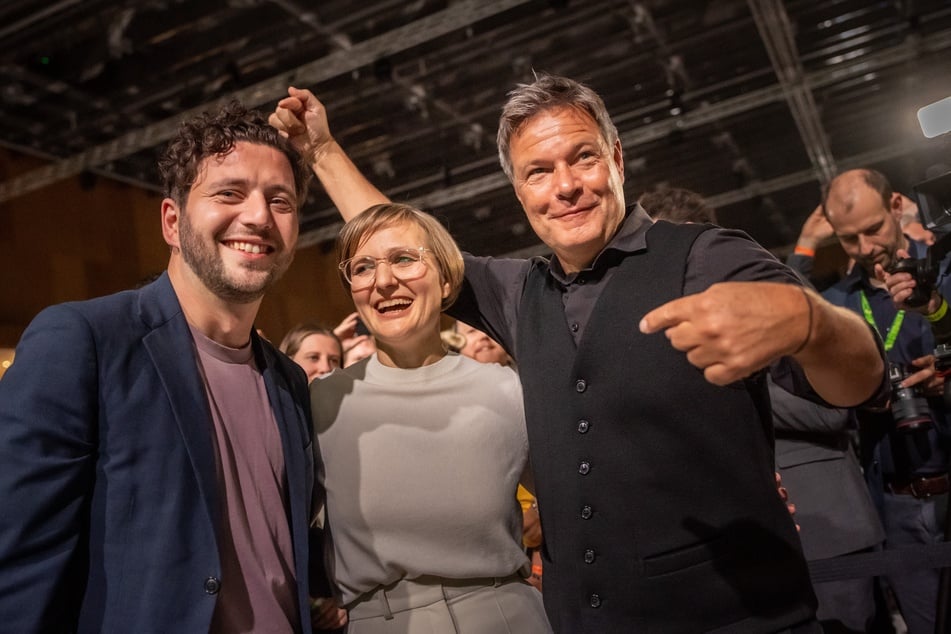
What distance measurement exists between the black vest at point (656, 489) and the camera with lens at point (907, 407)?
4.99 feet

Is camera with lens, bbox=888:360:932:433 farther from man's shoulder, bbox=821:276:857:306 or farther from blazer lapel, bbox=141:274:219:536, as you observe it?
blazer lapel, bbox=141:274:219:536

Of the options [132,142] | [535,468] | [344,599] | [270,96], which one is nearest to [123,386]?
[344,599]

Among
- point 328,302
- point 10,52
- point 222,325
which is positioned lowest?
point 222,325

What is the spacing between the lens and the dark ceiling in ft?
16.5

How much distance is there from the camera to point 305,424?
1.85m

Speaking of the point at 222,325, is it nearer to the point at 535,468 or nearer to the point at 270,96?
the point at 535,468

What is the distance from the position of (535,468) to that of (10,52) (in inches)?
193

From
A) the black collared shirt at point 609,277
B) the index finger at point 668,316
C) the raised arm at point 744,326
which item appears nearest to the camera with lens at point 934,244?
the black collared shirt at point 609,277

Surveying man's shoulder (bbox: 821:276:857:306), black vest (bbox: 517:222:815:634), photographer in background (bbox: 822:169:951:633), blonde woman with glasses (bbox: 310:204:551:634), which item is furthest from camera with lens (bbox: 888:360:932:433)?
blonde woman with glasses (bbox: 310:204:551:634)

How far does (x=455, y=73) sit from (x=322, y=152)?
3.98m

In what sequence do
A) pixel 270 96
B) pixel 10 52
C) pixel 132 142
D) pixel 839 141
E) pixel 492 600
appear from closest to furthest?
pixel 492 600
pixel 10 52
pixel 270 96
pixel 132 142
pixel 839 141

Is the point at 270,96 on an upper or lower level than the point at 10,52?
lower

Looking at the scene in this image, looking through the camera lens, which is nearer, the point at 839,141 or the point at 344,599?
the point at 344,599

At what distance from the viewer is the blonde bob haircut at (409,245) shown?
6.70 feet
